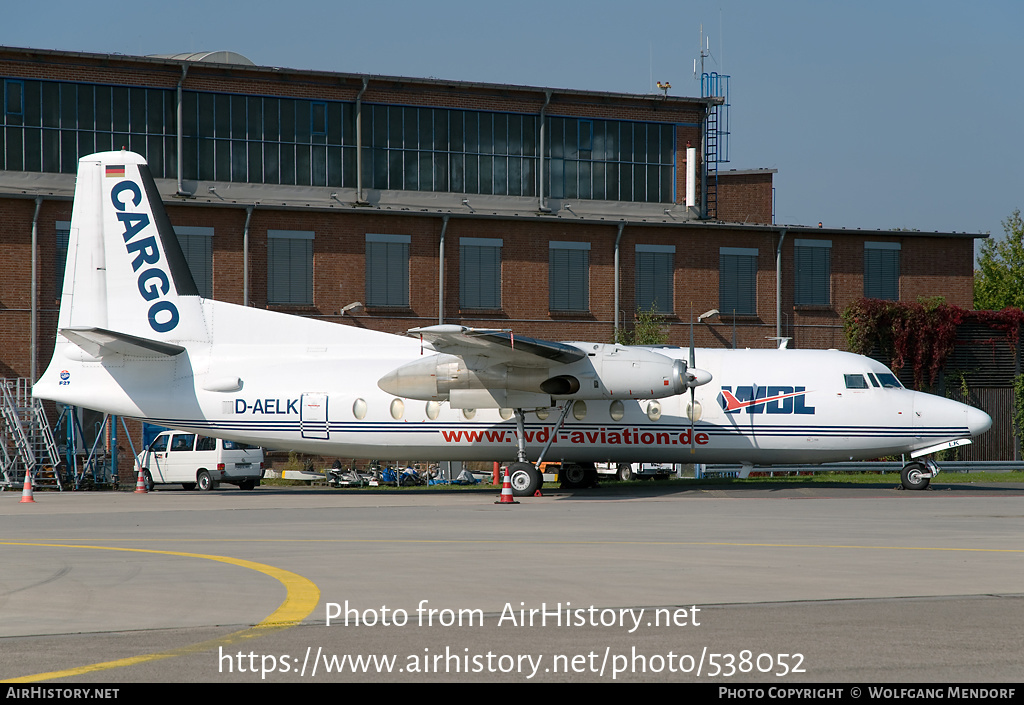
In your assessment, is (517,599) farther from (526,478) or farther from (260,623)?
(526,478)

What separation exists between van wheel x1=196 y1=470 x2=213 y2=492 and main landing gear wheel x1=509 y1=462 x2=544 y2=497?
11.2 m

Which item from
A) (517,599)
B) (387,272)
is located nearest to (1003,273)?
(387,272)

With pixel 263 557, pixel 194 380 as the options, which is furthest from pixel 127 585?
pixel 194 380

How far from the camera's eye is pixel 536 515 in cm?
1792

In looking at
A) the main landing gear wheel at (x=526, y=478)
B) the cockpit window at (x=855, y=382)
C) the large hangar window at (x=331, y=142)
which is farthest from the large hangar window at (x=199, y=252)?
the cockpit window at (x=855, y=382)

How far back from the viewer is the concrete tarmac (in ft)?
19.7

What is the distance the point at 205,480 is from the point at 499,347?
1233 cm

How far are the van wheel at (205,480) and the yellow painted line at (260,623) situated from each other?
19056mm

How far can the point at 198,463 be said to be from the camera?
30.3 meters

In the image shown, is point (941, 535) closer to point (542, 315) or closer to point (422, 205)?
point (542, 315)

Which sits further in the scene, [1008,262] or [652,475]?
[1008,262]

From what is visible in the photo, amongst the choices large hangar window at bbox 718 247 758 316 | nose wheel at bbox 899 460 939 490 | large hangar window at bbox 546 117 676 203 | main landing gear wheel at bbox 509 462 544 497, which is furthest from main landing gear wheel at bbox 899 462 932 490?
large hangar window at bbox 546 117 676 203

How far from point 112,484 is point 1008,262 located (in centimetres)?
4775
